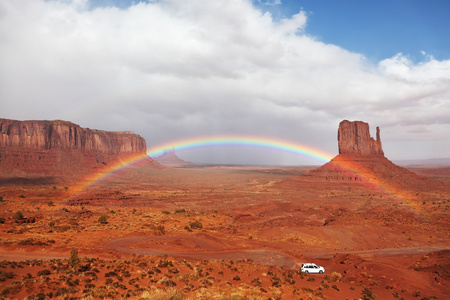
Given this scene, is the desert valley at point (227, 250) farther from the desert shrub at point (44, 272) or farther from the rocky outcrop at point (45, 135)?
the rocky outcrop at point (45, 135)

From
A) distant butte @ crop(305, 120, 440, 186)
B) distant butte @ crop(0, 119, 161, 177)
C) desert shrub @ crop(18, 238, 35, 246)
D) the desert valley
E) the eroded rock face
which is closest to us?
the desert valley

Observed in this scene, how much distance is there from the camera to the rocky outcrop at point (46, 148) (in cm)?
12038

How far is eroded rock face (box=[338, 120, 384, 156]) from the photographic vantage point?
114938 millimetres

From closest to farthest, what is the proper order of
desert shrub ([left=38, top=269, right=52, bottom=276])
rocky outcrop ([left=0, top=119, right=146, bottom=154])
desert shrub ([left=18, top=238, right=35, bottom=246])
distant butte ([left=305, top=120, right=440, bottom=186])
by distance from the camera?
desert shrub ([left=38, top=269, right=52, bottom=276]) < desert shrub ([left=18, top=238, right=35, bottom=246]) < distant butte ([left=305, top=120, right=440, bottom=186]) < rocky outcrop ([left=0, top=119, right=146, bottom=154])

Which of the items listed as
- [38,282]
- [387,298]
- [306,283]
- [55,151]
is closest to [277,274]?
[306,283]

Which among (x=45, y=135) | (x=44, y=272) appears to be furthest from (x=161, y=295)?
(x=45, y=135)

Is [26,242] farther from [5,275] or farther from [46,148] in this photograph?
[46,148]

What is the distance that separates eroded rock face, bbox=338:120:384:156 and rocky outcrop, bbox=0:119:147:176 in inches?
4664

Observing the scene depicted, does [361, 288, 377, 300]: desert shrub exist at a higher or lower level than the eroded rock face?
lower

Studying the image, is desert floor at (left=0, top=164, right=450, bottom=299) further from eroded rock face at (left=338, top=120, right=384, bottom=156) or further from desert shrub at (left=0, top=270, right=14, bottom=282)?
eroded rock face at (left=338, top=120, right=384, bottom=156)

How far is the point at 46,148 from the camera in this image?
136m

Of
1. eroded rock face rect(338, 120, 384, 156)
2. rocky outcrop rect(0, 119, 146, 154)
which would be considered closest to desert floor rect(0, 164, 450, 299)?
eroded rock face rect(338, 120, 384, 156)

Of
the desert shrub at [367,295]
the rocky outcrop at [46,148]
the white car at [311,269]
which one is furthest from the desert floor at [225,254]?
the rocky outcrop at [46,148]

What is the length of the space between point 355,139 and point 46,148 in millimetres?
138298
